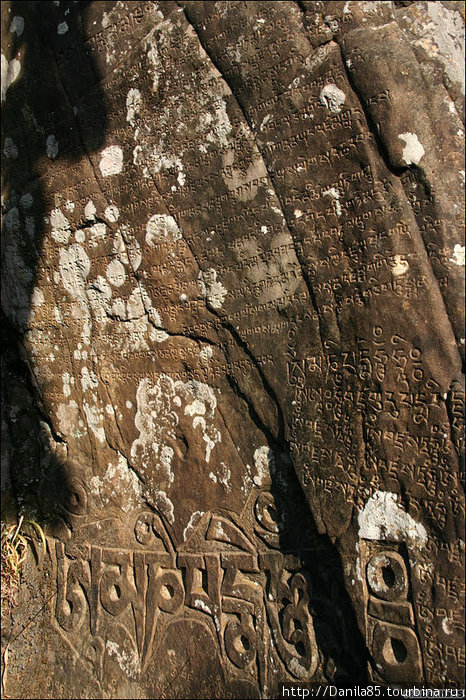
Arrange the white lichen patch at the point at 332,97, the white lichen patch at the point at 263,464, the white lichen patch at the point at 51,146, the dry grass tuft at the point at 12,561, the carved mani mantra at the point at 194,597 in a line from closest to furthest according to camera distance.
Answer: the white lichen patch at the point at 332,97 → the carved mani mantra at the point at 194,597 → the white lichen patch at the point at 263,464 → the white lichen patch at the point at 51,146 → the dry grass tuft at the point at 12,561

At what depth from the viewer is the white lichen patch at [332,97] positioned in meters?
2.25

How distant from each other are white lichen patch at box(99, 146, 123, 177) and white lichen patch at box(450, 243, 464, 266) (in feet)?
5.28

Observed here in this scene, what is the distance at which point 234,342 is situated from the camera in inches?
103

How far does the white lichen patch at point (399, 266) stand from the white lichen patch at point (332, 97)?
0.62 meters

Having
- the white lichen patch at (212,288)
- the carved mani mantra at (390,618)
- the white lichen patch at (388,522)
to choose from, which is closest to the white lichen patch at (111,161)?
the white lichen patch at (212,288)

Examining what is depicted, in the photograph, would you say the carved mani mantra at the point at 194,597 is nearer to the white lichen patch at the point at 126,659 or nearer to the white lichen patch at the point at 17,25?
the white lichen patch at the point at 126,659

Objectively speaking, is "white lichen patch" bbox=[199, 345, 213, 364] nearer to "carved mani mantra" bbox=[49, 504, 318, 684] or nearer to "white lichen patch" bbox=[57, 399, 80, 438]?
"carved mani mantra" bbox=[49, 504, 318, 684]

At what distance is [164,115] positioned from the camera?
8.89ft

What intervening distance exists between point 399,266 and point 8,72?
2361 mm

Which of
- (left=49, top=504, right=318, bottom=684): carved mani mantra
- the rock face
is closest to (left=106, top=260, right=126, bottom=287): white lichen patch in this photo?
the rock face

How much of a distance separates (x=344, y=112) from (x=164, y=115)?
2.90ft

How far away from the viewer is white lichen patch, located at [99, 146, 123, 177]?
2859mm

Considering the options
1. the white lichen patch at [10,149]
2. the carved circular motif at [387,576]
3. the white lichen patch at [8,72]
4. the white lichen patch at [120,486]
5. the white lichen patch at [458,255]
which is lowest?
the carved circular motif at [387,576]

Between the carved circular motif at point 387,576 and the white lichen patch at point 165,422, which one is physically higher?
the white lichen patch at point 165,422
